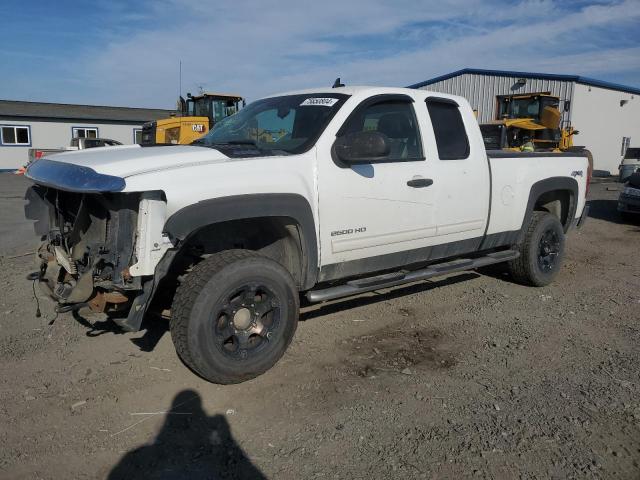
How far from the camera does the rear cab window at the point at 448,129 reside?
477 centimetres

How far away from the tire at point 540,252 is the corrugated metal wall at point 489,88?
73.4 ft

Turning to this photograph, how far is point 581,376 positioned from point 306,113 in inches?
115

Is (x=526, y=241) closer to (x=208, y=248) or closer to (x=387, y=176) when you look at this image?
(x=387, y=176)

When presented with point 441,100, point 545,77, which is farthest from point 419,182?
point 545,77

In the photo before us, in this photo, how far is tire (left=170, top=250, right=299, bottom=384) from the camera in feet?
11.1

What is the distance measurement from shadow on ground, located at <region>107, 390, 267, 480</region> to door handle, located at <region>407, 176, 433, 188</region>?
237 centimetres

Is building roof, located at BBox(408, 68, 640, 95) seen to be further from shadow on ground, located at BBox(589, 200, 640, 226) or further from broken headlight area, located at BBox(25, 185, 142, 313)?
broken headlight area, located at BBox(25, 185, 142, 313)

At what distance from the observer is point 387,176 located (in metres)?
4.23

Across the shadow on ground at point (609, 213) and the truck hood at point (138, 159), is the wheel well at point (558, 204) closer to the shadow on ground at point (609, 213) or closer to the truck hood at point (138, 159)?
the truck hood at point (138, 159)

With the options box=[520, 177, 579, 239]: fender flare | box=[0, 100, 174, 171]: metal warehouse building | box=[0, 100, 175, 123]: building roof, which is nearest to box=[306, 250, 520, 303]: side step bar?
box=[520, 177, 579, 239]: fender flare

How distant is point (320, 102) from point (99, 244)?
2.07 metres

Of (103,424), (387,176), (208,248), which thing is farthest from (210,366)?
(387,176)

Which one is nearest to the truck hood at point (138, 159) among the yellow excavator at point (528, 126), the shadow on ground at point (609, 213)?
the shadow on ground at point (609, 213)

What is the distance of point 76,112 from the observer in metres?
33.2
